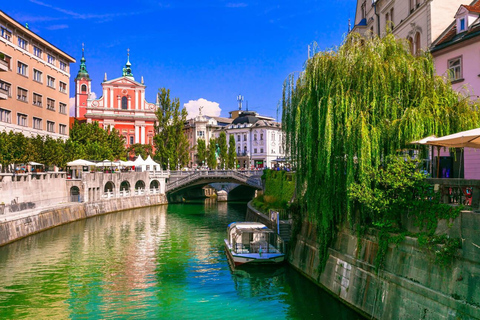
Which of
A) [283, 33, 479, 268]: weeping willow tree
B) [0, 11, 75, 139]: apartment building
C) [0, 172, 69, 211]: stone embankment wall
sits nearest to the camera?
[283, 33, 479, 268]: weeping willow tree

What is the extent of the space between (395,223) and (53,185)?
42875mm

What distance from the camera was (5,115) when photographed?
48469 mm

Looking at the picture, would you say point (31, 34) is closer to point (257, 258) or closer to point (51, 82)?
point (51, 82)

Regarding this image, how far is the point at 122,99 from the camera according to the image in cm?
10238

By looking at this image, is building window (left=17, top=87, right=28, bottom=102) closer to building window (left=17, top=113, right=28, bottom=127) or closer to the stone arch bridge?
building window (left=17, top=113, right=28, bottom=127)

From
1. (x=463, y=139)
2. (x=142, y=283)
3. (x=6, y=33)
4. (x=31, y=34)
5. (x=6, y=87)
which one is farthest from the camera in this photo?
(x=31, y=34)

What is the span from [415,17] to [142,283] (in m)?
24.9

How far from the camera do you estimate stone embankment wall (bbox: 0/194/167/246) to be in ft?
107

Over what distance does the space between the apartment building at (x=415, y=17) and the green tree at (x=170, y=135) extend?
4430cm

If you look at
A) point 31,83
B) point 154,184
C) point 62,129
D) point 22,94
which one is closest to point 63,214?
point 22,94

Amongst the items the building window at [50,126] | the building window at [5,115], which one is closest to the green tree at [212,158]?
the building window at [50,126]

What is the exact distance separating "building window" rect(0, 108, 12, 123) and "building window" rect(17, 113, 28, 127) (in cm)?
185

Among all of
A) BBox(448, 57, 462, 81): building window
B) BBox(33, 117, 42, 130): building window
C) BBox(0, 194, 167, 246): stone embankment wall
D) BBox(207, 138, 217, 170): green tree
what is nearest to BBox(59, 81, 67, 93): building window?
BBox(33, 117, 42, 130): building window

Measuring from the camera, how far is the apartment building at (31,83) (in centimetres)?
4828
